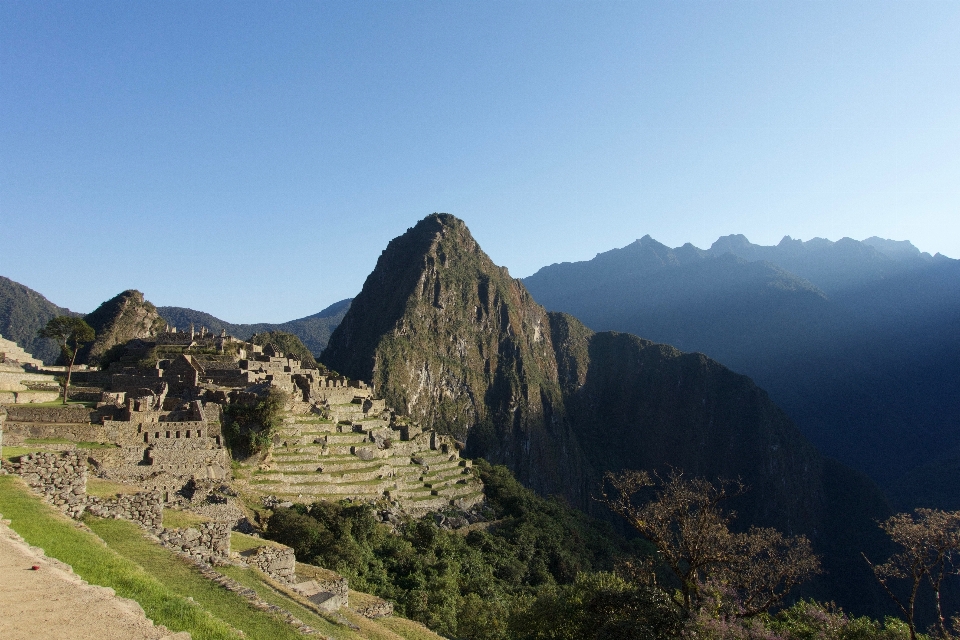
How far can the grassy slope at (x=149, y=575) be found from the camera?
823 centimetres

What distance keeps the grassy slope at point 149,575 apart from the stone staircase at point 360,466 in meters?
16.4

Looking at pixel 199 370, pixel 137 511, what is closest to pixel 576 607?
pixel 137 511

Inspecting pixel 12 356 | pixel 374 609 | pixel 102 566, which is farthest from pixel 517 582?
pixel 12 356

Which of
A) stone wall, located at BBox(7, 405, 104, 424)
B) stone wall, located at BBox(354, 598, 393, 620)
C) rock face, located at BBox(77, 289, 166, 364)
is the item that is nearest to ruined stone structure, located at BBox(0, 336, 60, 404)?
stone wall, located at BBox(7, 405, 104, 424)

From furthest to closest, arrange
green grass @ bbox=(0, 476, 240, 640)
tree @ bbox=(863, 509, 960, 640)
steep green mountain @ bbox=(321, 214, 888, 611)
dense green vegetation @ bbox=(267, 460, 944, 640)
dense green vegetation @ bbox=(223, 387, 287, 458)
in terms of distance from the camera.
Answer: steep green mountain @ bbox=(321, 214, 888, 611) → dense green vegetation @ bbox=(223, 387, 287, 458) → dense green vegetation @ bbox=(267, 460, 944, 640) → tree @ bbox=(863, 509, 960, 640) → green grass @ bbox=(0, 476, 240, 640)

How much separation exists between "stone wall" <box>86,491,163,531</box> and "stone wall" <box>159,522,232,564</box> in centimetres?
60

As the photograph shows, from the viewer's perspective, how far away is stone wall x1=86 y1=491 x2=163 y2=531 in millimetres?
12914

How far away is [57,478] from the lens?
1310 cm

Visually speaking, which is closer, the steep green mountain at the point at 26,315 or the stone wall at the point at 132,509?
the stone wall at the point at 132,509

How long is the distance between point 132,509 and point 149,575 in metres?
5.08

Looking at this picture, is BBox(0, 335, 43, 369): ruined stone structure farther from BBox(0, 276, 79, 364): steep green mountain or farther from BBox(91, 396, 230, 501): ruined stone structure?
BBox(0, 276, 79, 364): steep green mountain

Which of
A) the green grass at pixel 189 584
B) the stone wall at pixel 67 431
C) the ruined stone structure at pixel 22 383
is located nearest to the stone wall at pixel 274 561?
the green grass at pixel 189 584

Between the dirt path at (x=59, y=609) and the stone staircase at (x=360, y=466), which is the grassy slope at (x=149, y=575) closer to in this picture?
the dirt path at (x=59, y=609)

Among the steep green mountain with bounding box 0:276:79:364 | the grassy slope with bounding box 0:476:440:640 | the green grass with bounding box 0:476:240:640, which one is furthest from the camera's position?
the steep green mountain with bounding box 0:276:79:364
